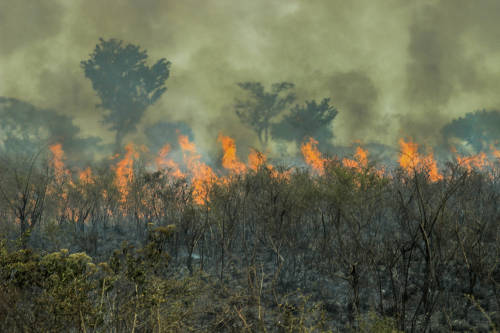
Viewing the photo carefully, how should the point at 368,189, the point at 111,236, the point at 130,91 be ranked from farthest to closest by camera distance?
the point at 130,91, the point at 111,236, the point at 368,189

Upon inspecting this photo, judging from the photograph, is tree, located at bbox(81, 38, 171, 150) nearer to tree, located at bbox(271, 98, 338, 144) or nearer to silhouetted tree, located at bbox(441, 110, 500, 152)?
tree, located at bbox(271, 98, 338, 144)

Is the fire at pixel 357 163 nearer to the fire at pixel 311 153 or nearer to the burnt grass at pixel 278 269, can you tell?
the burnt grass at pixel 278 269

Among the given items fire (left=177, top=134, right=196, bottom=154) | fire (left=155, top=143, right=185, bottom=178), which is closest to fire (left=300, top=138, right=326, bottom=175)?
fire (left=177, top=134, right=196, bottom=154)

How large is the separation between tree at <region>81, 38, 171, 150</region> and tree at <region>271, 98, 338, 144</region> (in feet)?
87.4

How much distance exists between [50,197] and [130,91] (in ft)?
105

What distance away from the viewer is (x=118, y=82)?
5034 cm

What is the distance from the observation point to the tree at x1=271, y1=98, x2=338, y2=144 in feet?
176

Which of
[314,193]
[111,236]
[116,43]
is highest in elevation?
[116,43]

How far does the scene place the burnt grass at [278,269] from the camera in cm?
424

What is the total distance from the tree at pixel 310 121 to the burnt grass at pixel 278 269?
34887mm

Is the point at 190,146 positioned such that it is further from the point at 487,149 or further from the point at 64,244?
the point at 487,149

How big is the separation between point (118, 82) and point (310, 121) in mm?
33763

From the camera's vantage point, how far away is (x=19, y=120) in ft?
183

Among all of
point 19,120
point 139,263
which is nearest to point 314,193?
point 139,263
